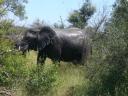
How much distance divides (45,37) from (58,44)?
1.76 ft

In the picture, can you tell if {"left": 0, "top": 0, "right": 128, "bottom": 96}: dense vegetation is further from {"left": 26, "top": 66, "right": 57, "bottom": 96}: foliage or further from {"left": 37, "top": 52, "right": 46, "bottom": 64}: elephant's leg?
{"left": 37, "top": 52, "right": 46, "bottom": 64}: elephant's leg

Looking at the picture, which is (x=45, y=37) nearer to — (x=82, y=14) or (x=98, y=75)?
(x=98, y=75)

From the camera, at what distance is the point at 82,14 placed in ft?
87.4

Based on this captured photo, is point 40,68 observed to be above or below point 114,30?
below

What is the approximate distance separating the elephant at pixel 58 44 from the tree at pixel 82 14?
9.03 m

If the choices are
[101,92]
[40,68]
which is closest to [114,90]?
[101,92]

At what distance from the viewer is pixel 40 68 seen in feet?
37.9

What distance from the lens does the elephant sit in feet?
49.5

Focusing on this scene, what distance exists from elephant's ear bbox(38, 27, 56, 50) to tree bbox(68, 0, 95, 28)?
32.2 feet

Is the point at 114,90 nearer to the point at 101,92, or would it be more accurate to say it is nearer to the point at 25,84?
the point at 101,92

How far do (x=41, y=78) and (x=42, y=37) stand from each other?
171 inches

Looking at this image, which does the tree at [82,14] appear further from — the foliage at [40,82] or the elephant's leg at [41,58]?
the foliage at [40,82]

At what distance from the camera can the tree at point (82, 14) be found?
1022 inches

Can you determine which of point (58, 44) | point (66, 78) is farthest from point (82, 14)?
point (66, 78)
